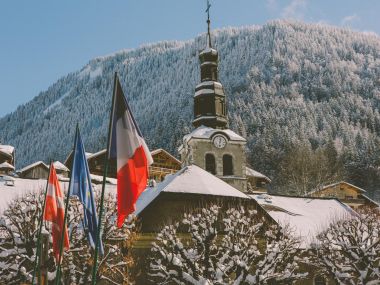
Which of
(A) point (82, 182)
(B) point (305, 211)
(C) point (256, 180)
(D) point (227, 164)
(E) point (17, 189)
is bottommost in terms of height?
(B) point (305, 211)

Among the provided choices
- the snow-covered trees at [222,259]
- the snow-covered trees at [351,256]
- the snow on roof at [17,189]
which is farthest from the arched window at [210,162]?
the snow-covered trees at [222,259]

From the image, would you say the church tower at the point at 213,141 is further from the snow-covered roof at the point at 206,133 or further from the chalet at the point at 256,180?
the chalet at the point at 256,180

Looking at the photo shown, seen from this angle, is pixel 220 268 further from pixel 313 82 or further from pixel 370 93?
pixel 313 82

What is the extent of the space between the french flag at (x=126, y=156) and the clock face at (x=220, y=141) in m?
35.0

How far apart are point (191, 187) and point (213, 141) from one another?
15.1m

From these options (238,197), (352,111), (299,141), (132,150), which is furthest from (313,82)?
(132,150)

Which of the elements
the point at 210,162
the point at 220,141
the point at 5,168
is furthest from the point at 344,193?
the point at 5,168

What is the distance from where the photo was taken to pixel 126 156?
1168 cm

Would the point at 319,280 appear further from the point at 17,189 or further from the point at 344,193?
the point at 344,193

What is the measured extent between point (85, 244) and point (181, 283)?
5755 mm

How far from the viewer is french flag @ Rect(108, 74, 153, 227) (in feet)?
37.4

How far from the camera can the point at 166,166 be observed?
80.6m

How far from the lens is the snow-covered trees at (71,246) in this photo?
25.1 metres

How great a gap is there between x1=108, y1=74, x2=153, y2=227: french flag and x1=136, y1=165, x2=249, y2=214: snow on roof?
61.7ft
